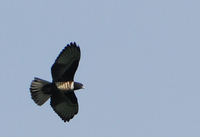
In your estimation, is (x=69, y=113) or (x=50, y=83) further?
(x=69, y=113)

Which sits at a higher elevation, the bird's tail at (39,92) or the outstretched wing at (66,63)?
the outstretched wing at (66,63)

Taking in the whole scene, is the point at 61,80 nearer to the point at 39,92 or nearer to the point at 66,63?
the point at 66,63

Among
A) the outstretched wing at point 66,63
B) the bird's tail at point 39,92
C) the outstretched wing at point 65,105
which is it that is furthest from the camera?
the outstretched wing at point 65,105

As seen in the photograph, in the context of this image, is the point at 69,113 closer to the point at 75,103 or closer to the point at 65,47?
the point at 75,103

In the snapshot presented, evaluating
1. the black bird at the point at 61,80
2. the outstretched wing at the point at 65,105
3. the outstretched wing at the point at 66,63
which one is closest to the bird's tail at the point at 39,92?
the black bird at the point at 61,80

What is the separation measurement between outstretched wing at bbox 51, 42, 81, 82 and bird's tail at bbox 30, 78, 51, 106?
0.53 meters

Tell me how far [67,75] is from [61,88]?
56 cm

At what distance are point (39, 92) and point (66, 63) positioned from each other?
5.24 feet

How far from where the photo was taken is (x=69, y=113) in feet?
74.8

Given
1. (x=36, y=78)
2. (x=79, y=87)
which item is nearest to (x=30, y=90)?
(x=36, y=78)

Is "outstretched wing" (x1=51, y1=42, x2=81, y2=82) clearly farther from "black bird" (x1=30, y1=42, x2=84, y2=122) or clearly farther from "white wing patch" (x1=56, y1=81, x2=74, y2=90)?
"white wing patch" (x1=56, y1=81, x2=74, y2=90)

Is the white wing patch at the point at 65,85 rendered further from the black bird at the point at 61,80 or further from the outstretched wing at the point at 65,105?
the outstretched wing at the point at 65,105

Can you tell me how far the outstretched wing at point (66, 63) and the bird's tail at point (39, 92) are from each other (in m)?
0.53

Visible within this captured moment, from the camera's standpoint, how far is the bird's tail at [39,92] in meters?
21.5
